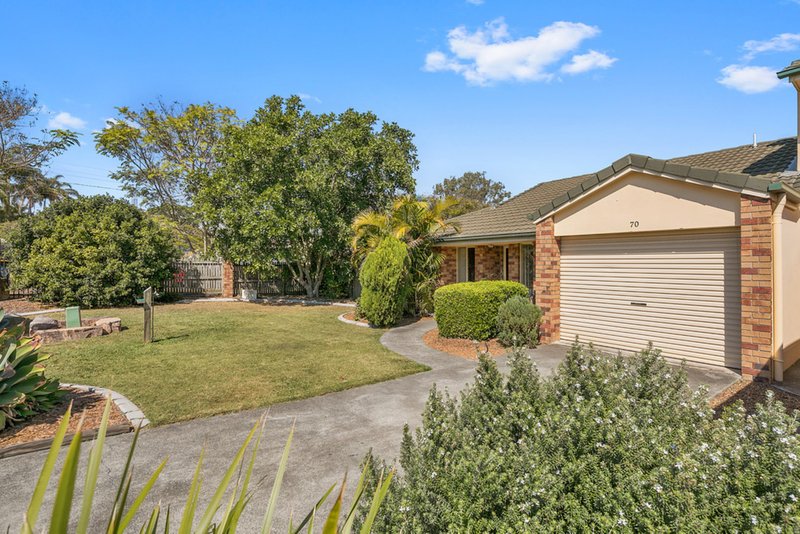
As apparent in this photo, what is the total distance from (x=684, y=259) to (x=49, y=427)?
1004 centimetres

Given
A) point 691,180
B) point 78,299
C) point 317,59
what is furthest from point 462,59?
A: point 78,299

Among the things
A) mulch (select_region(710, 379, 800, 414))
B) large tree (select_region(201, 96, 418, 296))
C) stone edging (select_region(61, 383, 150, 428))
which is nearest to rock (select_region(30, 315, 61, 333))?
stone edging (select_region(61, 383, 150, 428))

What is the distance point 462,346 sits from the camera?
9.41 m

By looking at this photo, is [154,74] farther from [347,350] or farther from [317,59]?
[347,350]

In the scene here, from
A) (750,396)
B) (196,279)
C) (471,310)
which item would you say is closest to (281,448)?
(471,310)

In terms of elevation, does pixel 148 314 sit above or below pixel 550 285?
below

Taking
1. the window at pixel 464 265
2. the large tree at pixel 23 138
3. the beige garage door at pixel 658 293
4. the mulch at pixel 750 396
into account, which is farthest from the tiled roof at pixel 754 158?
the large tree at pixel 23 138

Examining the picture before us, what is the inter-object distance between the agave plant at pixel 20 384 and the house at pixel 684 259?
29.6 ft

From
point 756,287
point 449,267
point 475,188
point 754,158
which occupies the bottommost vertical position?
point 756,287

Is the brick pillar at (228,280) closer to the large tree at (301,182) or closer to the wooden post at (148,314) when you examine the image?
the large tree at (301,182)

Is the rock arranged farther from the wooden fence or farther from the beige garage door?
the beige garage door

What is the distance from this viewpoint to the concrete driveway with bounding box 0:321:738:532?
353 cm

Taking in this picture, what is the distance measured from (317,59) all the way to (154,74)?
20.0 meters

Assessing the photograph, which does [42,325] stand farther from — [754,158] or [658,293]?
[754,158]
